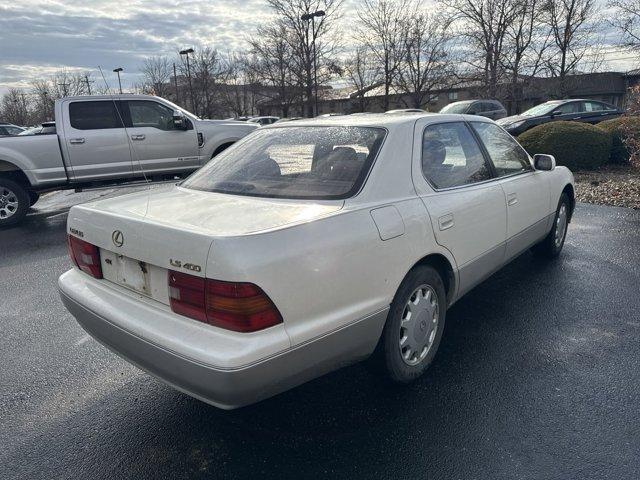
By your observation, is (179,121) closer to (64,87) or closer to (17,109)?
(64,87)

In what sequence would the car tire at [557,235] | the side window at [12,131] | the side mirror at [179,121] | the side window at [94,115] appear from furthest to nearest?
the side window at [12,131]
the side mirror at [179,121]
the side window at [94,115]
the car tire at [557,235]

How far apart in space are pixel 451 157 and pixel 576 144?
8.34m

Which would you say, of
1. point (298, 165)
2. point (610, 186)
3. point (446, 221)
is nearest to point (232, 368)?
point (298, 165)

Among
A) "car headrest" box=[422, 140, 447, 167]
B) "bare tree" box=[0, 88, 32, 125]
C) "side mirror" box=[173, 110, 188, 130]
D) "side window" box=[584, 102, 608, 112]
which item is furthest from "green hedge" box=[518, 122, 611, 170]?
"bare tree" box=[0, 88, 32, 125]

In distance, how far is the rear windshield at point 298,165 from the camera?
2.69m

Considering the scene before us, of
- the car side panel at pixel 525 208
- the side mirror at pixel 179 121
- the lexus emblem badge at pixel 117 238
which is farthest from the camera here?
the side mirror at pixel 179 121

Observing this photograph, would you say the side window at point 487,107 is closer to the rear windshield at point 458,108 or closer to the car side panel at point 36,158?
the rear windshield at point 458,108

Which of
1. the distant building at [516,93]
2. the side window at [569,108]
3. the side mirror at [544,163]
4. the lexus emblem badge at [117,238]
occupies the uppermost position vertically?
Answer: the distant building at [516,93]

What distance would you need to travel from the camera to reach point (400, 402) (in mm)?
2709

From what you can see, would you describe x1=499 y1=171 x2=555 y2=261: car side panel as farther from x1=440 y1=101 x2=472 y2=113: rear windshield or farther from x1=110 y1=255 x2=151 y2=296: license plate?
x1=440 y1=101 x2=472 y2=113: rear windshield

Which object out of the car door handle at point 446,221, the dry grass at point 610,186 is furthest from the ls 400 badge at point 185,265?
the dry grass at point 610,186

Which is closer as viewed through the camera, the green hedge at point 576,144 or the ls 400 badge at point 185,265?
the ls 400 badge at point 185,265

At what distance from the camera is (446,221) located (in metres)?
2.93

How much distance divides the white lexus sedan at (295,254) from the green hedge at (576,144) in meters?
7.60
